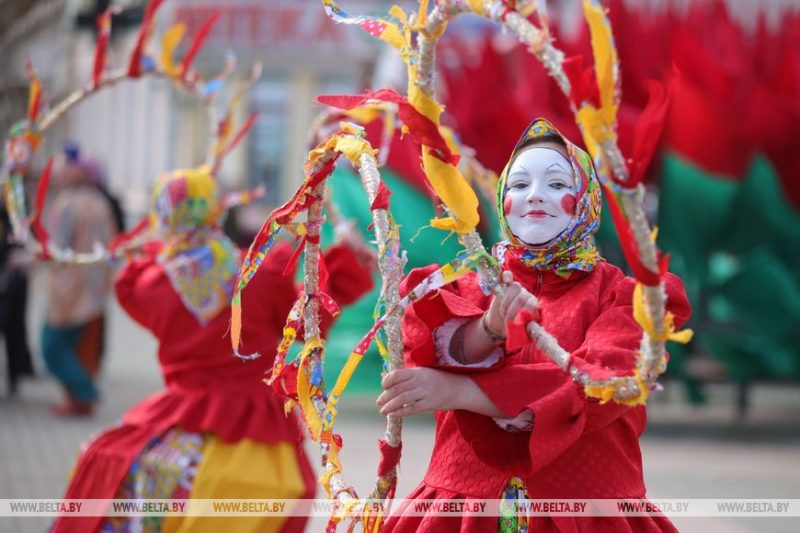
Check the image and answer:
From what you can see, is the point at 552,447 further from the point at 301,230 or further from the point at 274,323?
the point at 274,323

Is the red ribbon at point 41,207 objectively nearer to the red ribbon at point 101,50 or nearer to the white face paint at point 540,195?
the red ribbon at point 101,50

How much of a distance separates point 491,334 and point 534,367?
15 centimetres

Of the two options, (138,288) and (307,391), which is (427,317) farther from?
(138,288)

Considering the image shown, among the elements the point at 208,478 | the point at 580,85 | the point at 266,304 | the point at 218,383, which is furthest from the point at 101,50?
the point at 580,85

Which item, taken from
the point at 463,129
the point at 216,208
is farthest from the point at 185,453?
the point at 463,129

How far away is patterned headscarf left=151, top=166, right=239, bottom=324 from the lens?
4.51m

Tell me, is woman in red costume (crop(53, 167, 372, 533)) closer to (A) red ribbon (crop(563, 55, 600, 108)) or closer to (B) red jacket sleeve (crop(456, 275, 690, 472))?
(B) red jacket sleeve (crop(456, 275, 690, 472))

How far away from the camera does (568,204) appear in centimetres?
277

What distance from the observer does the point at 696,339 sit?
30.0ft

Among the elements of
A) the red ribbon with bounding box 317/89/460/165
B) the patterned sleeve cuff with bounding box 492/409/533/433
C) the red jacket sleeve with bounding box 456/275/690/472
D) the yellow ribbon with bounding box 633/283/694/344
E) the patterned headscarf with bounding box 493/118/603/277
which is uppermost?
the red ribbon with bounding box 317/89/460/165

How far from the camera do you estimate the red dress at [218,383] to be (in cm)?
434

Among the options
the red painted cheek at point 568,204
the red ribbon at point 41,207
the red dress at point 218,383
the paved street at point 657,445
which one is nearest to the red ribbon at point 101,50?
the red ribbon at point 41,207

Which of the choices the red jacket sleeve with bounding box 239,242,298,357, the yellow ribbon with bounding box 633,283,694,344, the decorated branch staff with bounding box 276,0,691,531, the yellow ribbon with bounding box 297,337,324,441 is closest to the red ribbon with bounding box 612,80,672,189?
the decorated branch staff with bounding box 276,0,691,531

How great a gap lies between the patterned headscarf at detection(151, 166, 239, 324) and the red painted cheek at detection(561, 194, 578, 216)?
2032mm
